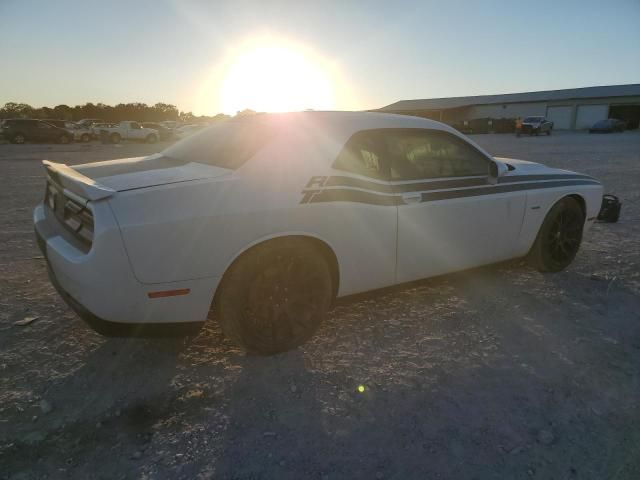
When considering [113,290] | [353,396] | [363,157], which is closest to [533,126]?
[363,157]

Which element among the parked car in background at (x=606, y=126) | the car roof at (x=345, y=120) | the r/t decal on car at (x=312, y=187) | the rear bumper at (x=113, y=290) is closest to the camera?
the rear bumper at (x=113, y=290)

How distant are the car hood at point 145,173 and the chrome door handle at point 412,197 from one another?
4.05 ft

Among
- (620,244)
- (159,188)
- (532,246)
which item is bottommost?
(620,244)

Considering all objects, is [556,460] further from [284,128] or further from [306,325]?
[284,128]

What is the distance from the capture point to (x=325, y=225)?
257 cm

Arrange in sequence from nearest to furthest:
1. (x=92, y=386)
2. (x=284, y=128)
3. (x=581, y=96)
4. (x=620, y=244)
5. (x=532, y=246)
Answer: (x=92, y=386), (x=284, y=128), (x=532, y=246), (x=620, y=244), (x=581, y=96)

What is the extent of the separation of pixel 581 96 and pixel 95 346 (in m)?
59.3

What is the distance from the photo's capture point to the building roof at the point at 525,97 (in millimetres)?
48000

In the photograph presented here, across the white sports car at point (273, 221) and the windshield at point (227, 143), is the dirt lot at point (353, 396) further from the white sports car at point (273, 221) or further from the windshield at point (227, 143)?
the windshield at point (227, 143)

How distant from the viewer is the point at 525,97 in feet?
189

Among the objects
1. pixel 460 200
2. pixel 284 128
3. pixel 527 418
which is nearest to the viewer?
pixel 527 418

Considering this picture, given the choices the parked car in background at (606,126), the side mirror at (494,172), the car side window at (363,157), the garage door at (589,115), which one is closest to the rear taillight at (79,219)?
the car side window at (363,157)

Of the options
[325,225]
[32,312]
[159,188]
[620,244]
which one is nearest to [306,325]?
[325,225]

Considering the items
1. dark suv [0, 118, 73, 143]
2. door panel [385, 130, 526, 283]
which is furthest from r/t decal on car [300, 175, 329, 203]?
dark suv [0, 118, 73, 143]
